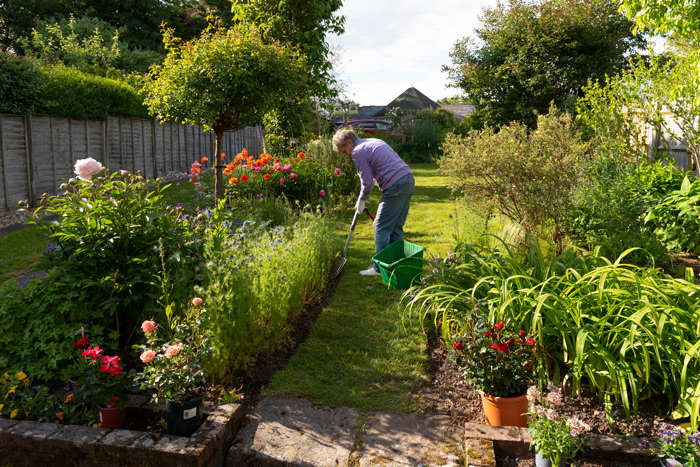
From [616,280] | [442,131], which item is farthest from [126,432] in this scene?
[442,131]

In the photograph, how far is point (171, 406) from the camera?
2240 mm

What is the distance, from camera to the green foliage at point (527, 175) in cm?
510

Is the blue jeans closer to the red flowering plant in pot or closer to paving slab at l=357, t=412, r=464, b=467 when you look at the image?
paving slab at l=357, t=412, r=464, b=467

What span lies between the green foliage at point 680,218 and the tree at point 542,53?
1030 cm

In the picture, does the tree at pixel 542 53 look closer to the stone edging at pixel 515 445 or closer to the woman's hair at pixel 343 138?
the woman's hair at pixel 343 138

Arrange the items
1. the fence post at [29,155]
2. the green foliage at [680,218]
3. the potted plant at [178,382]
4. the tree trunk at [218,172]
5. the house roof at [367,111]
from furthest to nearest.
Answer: the house roof at [367,111] < the fence post at [29,155] < the tree trunk at [218,172] < the green foliage at [680,218] < the potted plant at [178,382]

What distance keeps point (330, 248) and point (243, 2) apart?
793 centimetres

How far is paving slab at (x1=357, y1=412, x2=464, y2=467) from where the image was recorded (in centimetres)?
229

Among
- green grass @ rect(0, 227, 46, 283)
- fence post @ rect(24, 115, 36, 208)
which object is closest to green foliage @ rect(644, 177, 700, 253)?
green grass @ rect(0, 227, 46, 283)

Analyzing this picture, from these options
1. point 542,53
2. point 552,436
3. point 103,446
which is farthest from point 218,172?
point 542,53

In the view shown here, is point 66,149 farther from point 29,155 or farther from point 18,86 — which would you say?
point 18,86

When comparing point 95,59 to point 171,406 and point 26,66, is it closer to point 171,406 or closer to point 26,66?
point 26,66

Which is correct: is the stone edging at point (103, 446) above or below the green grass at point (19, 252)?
below

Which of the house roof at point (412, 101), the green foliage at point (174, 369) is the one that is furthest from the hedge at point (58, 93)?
the house roof at point (412, 101)
